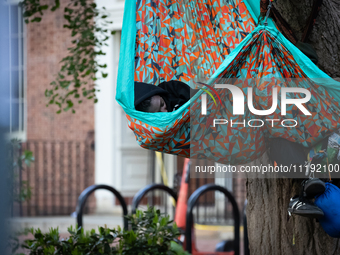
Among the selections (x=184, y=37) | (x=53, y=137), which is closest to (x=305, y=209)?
(x=184, y=37)

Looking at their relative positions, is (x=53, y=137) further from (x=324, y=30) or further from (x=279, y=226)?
(x=324, y=30)

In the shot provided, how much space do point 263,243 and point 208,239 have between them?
4.81 metres

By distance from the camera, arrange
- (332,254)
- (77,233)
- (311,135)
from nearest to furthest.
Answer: (311,135)
(332,254)
(77,233)

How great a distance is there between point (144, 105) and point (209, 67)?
1.84 ft

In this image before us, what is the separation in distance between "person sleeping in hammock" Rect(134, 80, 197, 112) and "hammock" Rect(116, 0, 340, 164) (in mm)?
61

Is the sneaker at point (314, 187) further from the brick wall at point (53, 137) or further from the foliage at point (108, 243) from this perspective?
the brick wall at point (53, 137)

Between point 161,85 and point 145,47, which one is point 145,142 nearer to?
point 161,85

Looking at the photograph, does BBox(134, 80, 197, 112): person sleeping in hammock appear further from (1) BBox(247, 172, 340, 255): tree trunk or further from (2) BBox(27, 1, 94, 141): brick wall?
(2) BBox(27, 1, 94, 141): brick wall

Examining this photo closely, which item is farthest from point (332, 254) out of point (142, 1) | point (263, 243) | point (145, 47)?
point (142, 1)

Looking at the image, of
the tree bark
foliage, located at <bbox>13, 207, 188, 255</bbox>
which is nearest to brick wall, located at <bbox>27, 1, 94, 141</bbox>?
foliage, located at <bbox>13, 207, 188, 255</bbox>

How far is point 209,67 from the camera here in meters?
2.53

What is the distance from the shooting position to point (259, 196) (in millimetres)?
2643

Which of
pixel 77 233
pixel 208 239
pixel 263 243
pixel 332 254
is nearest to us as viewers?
pixel 332 254

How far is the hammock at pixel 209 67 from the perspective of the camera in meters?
2.07
